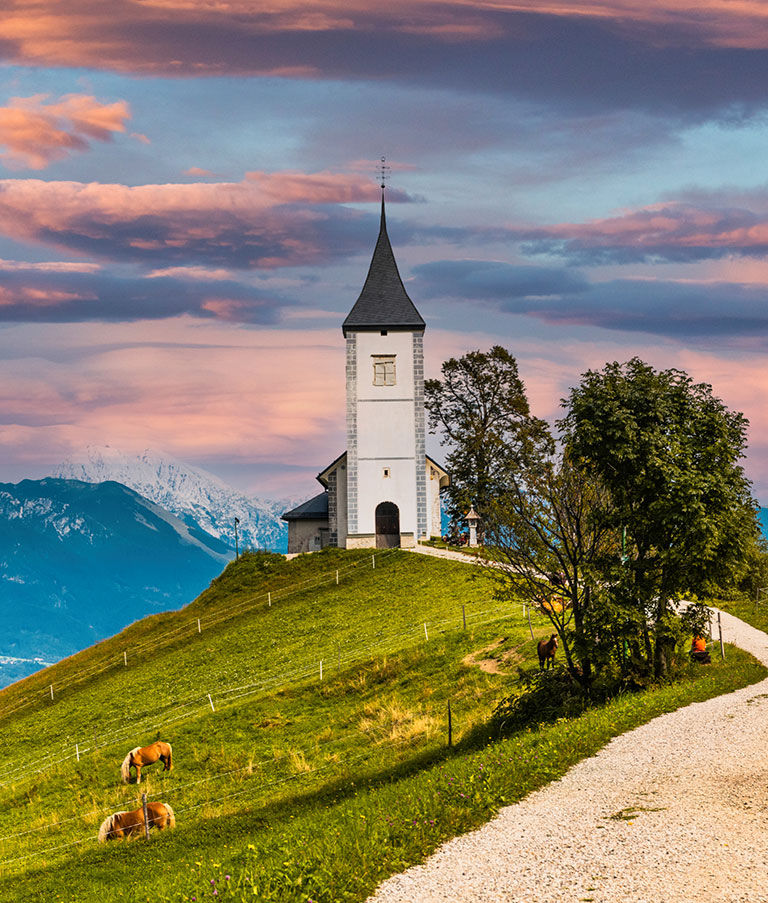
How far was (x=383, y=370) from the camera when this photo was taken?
228 ft

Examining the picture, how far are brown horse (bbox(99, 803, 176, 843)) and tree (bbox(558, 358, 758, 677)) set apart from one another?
42.0 ft

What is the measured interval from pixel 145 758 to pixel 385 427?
1534 inches

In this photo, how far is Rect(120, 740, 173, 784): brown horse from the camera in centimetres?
3200

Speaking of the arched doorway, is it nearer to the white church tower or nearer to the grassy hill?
the white church tower

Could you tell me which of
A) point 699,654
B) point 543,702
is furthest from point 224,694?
point 699,654

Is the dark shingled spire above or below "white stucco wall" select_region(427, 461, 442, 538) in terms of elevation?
above

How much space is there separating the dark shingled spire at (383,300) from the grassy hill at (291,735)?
16350 mm

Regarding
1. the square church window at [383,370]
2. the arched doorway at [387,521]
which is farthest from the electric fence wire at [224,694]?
the square church window at [383,370]

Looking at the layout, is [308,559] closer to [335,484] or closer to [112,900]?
[335,484]


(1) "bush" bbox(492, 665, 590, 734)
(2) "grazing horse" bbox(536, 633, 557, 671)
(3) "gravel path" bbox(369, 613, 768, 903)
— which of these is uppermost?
(2) "grazing horse" bbox(536, 633, 557, 671)

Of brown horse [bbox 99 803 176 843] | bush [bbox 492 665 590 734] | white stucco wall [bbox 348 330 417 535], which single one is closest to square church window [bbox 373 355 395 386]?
white stucco wall [bbox 348 330 417 535]

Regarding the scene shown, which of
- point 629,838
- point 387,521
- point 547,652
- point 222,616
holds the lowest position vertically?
point 629,838

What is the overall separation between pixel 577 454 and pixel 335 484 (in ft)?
142

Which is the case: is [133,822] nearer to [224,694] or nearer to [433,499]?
[224,694]
